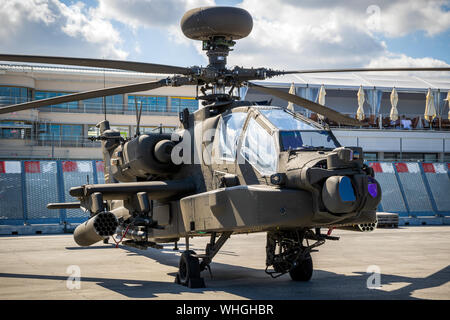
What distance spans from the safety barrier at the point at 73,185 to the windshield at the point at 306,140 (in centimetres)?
1387

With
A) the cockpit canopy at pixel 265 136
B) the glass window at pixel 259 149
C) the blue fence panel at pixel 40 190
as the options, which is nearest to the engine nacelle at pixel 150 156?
the cockpit canopy at pixel 265 136

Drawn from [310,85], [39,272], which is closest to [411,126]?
[310,85]

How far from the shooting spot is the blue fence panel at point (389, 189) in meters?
25.3

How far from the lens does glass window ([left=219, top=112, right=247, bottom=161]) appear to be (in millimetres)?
9719

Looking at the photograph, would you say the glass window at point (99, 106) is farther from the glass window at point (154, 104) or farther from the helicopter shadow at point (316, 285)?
the helicopter shadow at point (316, 285)

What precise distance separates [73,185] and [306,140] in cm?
1629

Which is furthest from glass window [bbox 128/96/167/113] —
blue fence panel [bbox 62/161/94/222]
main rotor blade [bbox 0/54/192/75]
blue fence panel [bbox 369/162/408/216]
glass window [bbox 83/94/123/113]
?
main rotor blade [bbox 0/54/192/75]

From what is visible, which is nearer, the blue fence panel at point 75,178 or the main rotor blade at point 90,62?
the main rotor blade at point 90,62

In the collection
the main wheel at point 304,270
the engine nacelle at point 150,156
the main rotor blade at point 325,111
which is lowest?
the main wheel at point 304,270

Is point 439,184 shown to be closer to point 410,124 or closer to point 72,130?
point 410,124

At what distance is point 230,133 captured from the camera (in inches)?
391

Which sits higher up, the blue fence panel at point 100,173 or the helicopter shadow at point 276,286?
the blue fence panel at point 100,173

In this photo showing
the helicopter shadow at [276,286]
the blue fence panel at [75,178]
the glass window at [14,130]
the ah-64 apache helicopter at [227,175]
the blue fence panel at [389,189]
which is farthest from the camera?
the glass window at [14,130]

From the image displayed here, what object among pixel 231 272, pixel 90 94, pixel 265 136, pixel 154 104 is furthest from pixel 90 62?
pixel 154 104
